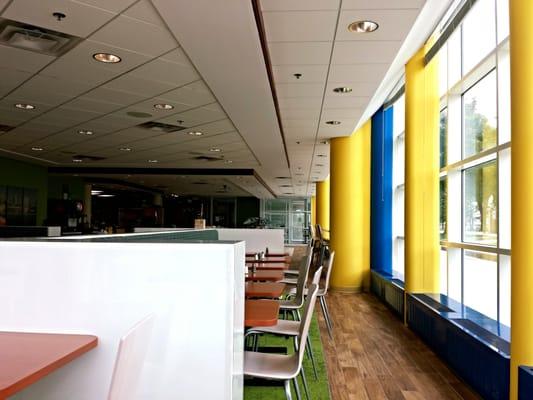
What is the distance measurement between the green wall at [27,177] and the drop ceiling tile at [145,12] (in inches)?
A: 385

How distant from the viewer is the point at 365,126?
934 centimetres

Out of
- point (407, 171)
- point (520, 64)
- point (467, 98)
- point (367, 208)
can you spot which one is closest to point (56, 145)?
point (367, 208)

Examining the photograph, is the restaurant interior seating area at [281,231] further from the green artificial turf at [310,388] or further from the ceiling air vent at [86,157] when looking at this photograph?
the ceiling air vent at [86,157]

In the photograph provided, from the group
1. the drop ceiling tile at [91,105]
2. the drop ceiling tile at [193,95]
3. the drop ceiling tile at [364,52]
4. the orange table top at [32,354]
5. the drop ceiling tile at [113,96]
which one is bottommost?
the orange table top at [32,354]

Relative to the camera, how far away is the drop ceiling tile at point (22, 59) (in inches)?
176

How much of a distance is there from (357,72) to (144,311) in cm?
373

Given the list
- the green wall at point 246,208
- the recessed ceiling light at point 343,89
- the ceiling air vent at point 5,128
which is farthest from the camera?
the green wall at point 246,208

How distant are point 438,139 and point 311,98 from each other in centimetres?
169

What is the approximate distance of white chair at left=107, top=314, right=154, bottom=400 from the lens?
4.95ft

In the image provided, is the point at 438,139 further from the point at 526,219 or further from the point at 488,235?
the point at 526,219

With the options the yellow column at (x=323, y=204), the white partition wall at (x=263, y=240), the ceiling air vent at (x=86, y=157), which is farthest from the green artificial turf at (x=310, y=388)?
the yellow column at (x=323, y=204)

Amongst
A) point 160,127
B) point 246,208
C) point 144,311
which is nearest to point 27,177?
point 160,127

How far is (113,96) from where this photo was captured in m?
6.01

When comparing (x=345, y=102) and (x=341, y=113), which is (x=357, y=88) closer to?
(x=345, y=102)
